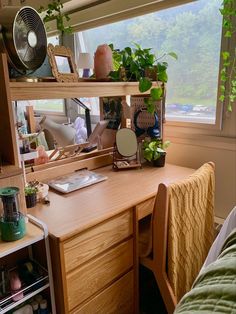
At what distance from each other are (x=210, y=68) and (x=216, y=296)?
1.49 m

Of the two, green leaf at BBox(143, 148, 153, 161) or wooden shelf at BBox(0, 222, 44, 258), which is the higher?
green leaf at BBox(143, 148, 153, 161)

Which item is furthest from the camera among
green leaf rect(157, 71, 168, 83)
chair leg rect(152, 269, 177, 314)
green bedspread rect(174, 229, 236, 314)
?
green leaf rect(157, 71, 168, 83)

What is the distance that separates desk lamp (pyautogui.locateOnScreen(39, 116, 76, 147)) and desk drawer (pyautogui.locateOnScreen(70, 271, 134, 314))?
0.83 meters

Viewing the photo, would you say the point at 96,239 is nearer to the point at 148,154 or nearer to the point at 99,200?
the point at 99,200

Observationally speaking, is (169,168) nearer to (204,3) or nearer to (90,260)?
(90,260)

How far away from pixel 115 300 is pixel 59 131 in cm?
96

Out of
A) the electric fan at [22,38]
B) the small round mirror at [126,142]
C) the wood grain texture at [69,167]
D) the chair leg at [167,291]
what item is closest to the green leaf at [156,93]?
the small round mirror at [126,142]

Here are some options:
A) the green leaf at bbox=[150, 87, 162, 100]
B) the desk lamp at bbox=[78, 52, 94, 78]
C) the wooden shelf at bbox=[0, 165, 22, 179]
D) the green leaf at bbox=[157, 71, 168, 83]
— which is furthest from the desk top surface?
the desk lamp at bbox=[78, 52, 94, 78]

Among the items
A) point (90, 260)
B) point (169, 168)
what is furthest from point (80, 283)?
point (169, 168)

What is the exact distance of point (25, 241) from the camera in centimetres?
89

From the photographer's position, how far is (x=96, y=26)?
2273 mm

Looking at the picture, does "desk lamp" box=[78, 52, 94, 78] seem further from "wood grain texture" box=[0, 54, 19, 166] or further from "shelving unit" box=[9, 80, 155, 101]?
"wood grain texture" box=[0, 54, 19, 166]

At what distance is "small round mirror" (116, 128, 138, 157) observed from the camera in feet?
5.37

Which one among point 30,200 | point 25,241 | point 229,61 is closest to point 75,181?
point 30,200
